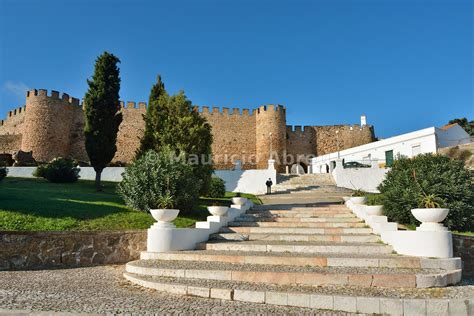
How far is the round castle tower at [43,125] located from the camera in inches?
1257

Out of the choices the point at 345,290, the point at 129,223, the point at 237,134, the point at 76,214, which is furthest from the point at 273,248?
the point at 237,134

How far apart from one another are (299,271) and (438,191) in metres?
6.08

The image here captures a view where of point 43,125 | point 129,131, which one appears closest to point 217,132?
point 129,131

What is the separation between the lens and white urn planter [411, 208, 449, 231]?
19.9 ft

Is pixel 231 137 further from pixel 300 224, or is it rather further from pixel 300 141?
pixel 300 224

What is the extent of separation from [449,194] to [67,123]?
33.3 metres

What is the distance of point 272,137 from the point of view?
3581cm

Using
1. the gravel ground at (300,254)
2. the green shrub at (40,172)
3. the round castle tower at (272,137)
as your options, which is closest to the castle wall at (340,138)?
the round castle tower at (272,137)

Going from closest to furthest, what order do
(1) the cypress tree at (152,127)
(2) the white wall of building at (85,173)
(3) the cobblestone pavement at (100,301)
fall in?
1. (3) the cobblestone pavement at (100,301)
2. (1) the cypress tree at (152,127)
3. (2) the white wall of building at (85,173)

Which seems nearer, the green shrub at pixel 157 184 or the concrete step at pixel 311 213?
the green shrub at pixel 157 184

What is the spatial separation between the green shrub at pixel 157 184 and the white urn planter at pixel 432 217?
19.5 feet

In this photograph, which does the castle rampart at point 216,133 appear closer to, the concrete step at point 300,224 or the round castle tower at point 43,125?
the round castle tower at point 43,125

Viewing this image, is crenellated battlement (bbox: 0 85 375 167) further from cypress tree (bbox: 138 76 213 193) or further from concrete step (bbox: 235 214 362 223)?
concrete step (bbox: 235 214 362 223)

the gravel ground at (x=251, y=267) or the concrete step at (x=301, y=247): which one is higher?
the concrete step at (x=301, y=247)
